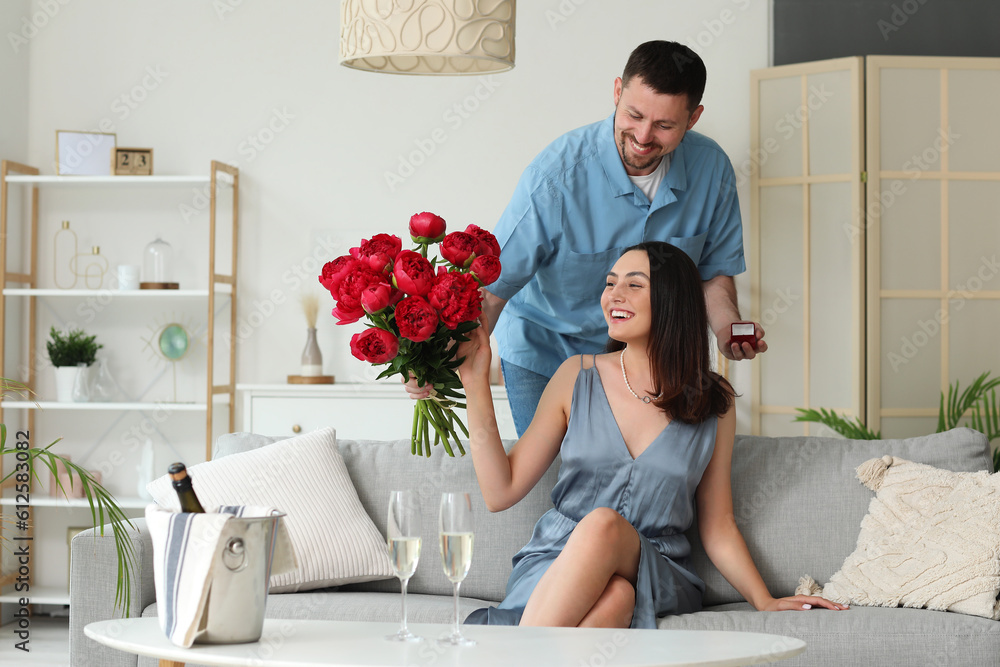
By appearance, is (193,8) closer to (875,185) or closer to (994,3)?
(875,185)

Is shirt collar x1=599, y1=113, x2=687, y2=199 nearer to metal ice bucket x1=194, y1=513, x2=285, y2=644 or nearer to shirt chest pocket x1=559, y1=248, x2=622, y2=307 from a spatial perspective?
shirt chest pocket x1=559, y1=248, x2=622, y2=307

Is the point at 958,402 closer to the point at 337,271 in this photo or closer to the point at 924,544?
the point at 924,544

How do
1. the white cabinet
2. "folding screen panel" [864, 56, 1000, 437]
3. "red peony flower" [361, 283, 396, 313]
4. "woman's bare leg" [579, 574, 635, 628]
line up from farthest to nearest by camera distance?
the white cabinet, "folding screen panel" [864, 56, 1000, 437], "woman's bare leg" [579, 574, 635, 628], "red peony flower" [361, 283, 396, 313]

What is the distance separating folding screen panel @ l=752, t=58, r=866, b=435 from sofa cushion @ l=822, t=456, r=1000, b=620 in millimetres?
1555

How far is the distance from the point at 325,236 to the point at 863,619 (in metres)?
2.97

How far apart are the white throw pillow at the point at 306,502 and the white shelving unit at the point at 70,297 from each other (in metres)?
1.71

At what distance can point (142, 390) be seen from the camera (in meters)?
4.38

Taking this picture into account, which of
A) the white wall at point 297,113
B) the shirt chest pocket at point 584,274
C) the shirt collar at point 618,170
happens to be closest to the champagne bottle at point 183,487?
the shirt chest pocket at point 584,274

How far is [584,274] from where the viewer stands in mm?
2432

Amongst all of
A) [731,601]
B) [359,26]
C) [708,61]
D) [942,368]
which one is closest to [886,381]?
[942,368]

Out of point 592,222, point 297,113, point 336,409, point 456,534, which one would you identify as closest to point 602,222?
point 592,222

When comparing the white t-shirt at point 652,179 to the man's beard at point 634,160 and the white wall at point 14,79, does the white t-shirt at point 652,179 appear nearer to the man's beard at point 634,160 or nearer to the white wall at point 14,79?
the man's beard at point 634,160

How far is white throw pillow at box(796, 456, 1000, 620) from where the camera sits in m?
2.10

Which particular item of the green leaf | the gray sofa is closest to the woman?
the gray sofa
